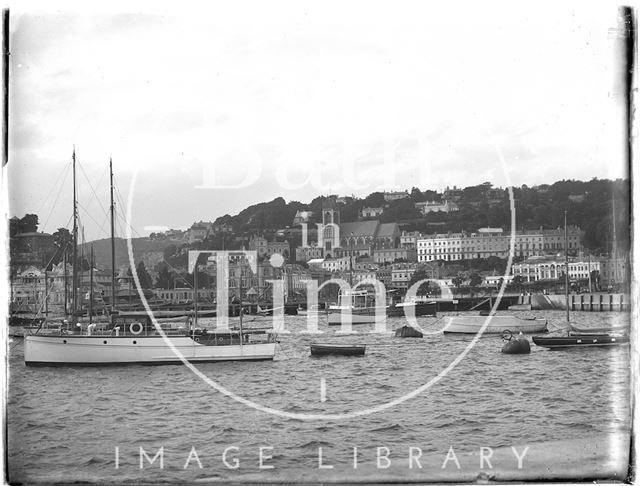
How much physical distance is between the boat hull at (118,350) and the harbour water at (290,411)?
0.33 m

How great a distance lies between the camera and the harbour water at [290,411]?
8.02 metres

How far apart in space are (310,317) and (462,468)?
147 feet

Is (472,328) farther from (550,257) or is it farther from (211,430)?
(550,257)

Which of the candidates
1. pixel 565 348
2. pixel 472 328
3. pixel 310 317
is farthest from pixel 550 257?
pixel 565 348

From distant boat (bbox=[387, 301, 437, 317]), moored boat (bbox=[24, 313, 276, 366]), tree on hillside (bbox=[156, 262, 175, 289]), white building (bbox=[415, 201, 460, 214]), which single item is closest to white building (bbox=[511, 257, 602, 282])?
white building (bbox=[415, 201, 460, 214])

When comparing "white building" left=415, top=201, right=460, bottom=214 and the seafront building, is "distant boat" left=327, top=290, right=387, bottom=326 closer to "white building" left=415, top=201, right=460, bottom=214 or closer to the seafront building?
"white building" left=415, top=201, right=460, bottom=214

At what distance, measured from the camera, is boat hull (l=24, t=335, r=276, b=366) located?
2200cm

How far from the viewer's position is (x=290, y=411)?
549 inches

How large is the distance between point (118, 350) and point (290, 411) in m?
9.39

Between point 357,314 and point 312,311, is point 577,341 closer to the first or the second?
point 357,314

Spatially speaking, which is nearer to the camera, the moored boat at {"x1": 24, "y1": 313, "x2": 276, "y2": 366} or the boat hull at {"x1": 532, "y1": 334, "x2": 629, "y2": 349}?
the moored boat at {"x1": 24, "y1": 313, "x2": 276, "y2": 366}

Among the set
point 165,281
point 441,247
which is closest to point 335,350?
point 165,281

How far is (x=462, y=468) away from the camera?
6133mm

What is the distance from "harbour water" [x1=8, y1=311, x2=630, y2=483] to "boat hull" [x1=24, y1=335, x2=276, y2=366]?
0.33 meters
